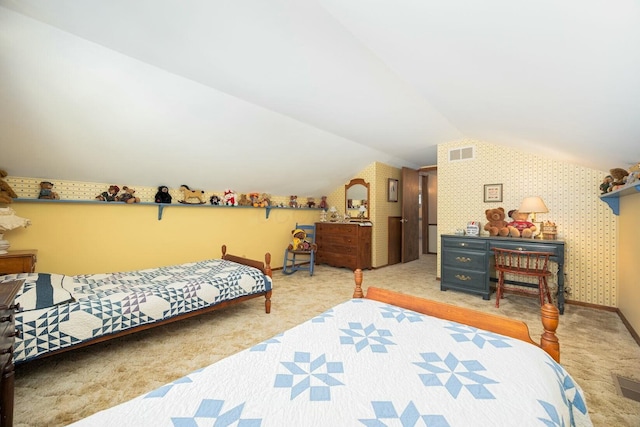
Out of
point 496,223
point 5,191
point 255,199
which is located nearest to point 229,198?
point 255,199

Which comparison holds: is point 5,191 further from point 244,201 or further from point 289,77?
point 289,77

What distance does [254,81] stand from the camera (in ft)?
8.12

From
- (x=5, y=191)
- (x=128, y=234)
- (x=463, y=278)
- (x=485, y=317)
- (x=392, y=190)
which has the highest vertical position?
(x=392, y=190)

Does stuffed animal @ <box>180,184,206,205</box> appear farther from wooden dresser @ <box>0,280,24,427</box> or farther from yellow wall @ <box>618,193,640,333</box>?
yellow wall @ <box>618,193,640,333</box>

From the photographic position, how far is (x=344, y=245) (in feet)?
17.6

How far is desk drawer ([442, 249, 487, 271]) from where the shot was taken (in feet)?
12.0

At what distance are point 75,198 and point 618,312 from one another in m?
6.63

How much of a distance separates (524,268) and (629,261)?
90 cm

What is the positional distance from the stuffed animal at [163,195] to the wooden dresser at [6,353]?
273 cm

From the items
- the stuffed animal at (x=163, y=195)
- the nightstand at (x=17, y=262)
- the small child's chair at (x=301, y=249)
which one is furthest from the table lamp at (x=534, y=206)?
the nightstand at (x=17, y=262)

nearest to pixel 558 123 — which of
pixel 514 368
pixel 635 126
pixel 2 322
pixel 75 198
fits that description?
pixel 635 126

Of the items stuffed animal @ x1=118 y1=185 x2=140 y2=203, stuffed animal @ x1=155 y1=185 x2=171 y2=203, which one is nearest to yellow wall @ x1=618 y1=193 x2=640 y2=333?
stuffed animal @ x1=155 y1=185 x2=171 y2=203

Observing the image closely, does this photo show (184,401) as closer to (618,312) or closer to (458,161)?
(618,312)

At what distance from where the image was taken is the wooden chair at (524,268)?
121 inches
